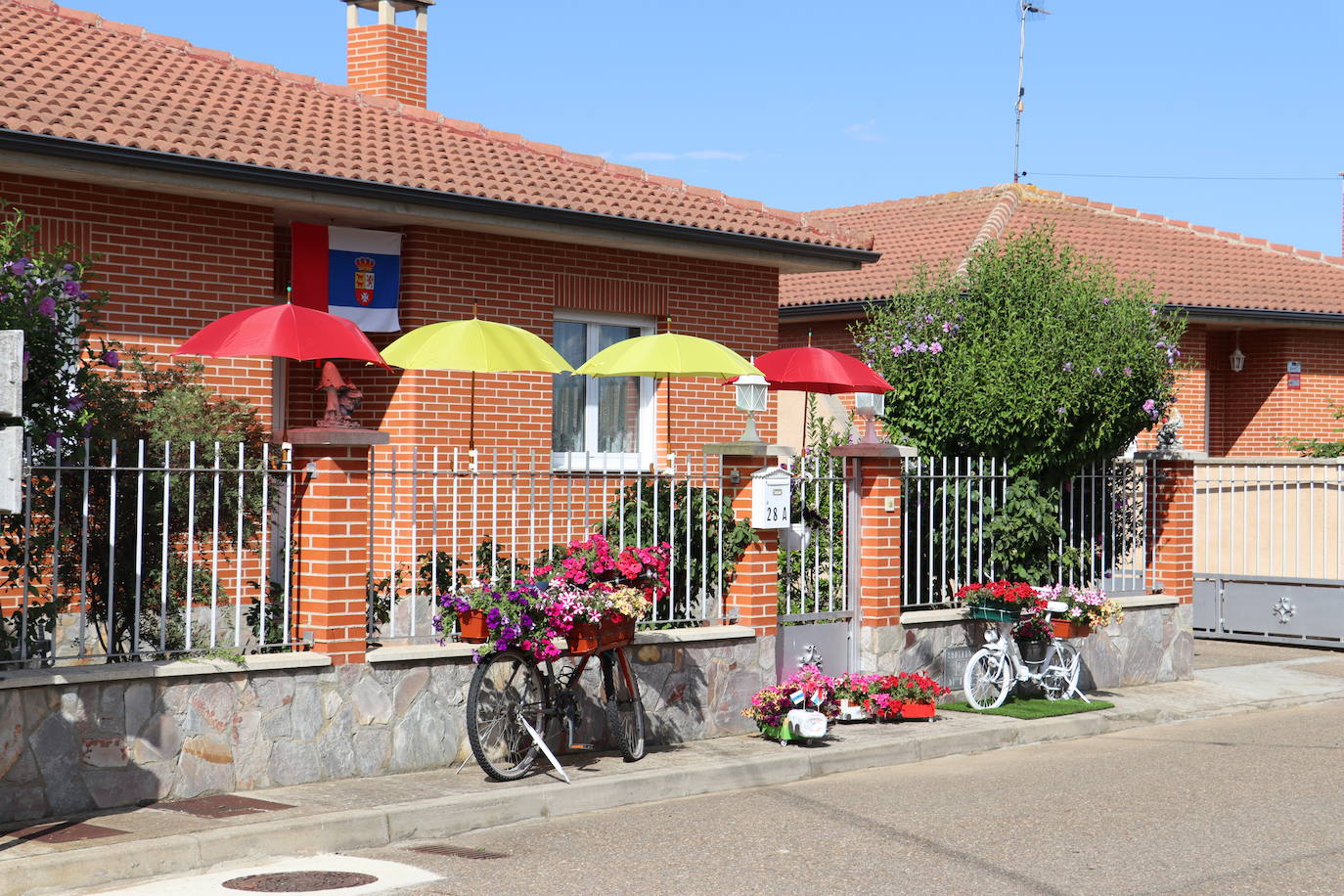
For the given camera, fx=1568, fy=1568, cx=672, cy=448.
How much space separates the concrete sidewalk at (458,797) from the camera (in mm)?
7082

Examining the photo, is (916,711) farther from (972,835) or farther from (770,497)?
(972,835)

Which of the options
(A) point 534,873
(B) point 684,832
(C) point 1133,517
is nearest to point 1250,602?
(C) point 1133,517

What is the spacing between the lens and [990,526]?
1365cm

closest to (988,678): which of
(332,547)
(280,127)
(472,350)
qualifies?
(472,350)

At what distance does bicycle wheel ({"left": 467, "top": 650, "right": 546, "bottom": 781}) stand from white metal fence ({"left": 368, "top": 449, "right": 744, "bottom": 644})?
49 centimetres

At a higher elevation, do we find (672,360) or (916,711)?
(672,360)

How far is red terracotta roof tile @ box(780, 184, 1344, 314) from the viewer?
73.2ft

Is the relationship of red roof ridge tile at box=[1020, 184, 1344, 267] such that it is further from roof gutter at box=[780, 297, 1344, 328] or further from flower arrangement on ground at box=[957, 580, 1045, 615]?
flower arrangement on ground at box=[957, 580, 1045, 615]

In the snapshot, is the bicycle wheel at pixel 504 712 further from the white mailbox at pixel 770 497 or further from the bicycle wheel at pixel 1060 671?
A: the bicycle wheel at pixel 1060 671

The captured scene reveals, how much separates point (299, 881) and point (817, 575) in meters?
6.00

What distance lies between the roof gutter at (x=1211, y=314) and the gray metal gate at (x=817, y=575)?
324 inches

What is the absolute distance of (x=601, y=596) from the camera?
31.1ft

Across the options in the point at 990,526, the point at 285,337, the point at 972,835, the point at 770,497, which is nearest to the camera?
the point at 972,835

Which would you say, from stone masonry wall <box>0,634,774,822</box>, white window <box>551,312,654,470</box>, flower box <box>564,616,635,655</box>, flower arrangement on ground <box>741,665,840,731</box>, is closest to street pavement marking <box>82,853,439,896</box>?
stone masonry wall <box>0,634,774,822</box>
